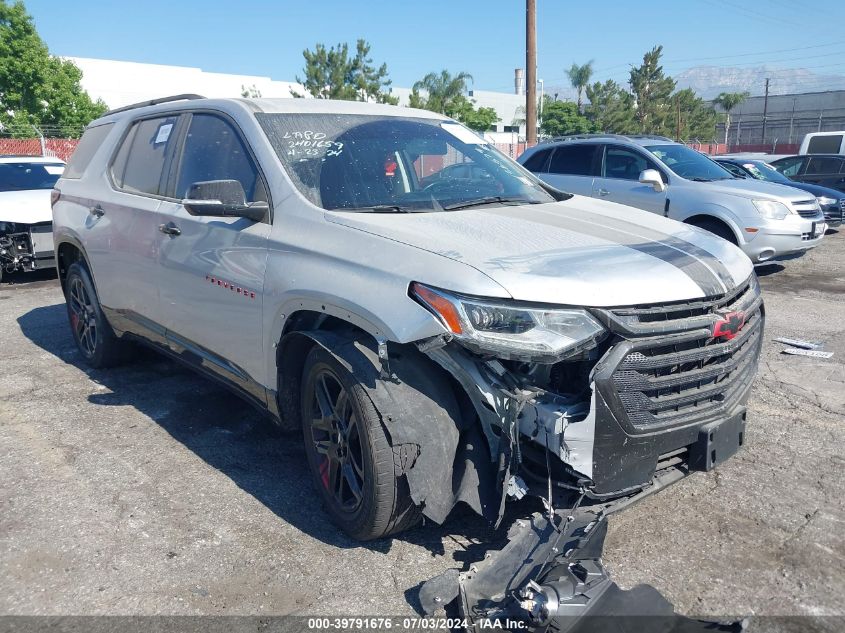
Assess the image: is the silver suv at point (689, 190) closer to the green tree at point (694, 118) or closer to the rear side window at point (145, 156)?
the rear side window at point (145, 156)

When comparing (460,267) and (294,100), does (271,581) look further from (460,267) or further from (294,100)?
(294,100)

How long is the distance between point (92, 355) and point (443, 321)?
4.13 metres

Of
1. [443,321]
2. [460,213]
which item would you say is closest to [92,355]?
[460,213]

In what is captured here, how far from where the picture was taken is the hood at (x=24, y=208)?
30.5ft

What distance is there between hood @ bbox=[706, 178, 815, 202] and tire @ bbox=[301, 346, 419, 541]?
7.58 m

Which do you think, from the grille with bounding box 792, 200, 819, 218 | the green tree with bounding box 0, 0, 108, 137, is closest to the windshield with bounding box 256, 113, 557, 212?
the grille with bounding box 792, 200, 819, 218

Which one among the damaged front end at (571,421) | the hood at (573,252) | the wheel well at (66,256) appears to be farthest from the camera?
the wheel well at (66,256)

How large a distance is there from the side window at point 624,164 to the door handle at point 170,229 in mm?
7265

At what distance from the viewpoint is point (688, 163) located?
10.0 metres

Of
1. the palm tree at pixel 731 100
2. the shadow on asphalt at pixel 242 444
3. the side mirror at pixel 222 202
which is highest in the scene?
the palm tree at pixel 731 100

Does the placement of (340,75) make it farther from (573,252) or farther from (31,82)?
(573,252)

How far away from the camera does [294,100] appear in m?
4.12

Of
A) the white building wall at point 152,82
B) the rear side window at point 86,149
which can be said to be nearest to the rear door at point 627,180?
the rear side window at point 86,149

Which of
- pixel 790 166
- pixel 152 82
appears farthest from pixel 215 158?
pixel 152 82
